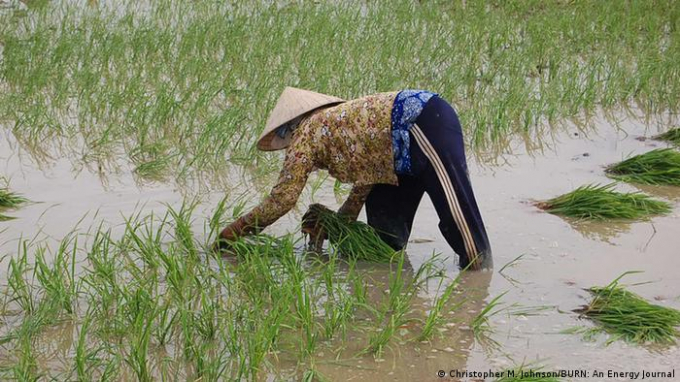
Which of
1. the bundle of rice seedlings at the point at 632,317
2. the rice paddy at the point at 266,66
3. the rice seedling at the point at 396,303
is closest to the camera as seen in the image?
the rice seedling at the point at 396,303

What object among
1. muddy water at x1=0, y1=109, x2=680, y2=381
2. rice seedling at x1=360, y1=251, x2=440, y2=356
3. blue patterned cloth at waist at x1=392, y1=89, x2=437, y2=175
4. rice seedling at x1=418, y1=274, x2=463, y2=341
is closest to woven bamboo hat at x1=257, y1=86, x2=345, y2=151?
blue patterned cloth at waist at x1=392, y1=89, x2=437, y2=175

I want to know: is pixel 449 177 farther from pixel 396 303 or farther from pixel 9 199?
pixel 9 199

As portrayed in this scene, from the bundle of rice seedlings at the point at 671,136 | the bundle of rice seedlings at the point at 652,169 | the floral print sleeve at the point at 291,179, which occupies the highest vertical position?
the floral print sleeve at the point at 291,179

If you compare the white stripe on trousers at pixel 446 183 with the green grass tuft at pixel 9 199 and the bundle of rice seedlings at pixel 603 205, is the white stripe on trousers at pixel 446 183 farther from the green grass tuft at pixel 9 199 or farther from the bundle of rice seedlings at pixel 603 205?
the green grass tuft at pixel 9 199

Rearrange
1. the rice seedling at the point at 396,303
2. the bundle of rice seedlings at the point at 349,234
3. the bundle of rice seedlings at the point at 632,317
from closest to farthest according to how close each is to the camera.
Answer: the rice seedling at the point at 396,303
the bundle of rice seedlings at the point at 632,317
the bundle of rice seedlings at the point at 349,234

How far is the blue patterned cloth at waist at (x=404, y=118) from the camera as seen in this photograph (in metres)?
4.02

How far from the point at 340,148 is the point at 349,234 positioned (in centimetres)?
42

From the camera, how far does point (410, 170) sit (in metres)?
4.11

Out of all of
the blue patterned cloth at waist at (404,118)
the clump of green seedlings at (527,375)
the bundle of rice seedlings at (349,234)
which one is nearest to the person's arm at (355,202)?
the bundle of rice seedlings at (349,234)

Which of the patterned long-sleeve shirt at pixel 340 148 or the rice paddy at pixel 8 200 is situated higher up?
the patterned long-sleeve shirt at pixel 340 148

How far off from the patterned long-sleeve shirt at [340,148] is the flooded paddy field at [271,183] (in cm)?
22

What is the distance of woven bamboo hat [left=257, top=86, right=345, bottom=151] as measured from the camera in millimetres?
4109

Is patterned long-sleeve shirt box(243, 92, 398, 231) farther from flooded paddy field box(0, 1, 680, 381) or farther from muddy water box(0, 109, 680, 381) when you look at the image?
muddy water box(0, 109, 680, 381)

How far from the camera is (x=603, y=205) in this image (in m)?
4.96
